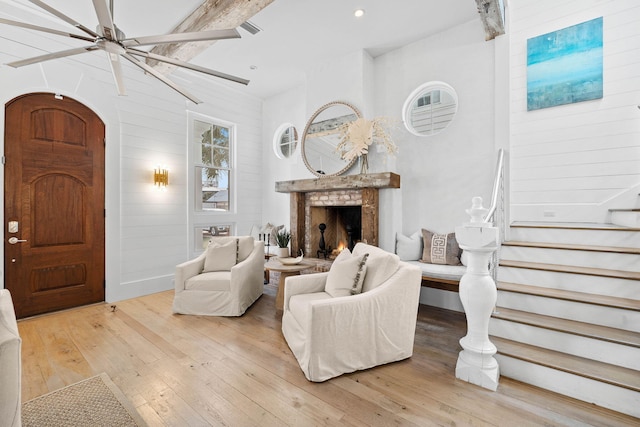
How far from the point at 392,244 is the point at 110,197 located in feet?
12.3

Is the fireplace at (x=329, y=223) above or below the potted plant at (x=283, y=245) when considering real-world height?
above

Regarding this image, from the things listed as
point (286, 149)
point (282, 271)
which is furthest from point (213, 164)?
point (282, 271)

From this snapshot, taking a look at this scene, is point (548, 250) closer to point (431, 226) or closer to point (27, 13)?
point (431, 226)

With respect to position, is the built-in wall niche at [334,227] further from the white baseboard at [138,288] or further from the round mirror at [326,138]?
the white baseboard at [138,288]

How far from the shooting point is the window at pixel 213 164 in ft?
16.1

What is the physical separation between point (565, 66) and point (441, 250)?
244 centimetres

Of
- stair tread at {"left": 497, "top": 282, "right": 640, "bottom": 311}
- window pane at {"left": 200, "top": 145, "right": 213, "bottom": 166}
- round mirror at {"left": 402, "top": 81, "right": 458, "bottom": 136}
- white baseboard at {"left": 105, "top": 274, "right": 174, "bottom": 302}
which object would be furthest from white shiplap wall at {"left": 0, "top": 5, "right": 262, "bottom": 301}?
stair tread at {"left": 497, "top": 282, "right": 640, "bottom": 311}

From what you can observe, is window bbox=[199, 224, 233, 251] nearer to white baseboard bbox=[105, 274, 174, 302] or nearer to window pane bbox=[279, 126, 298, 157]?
white baseboard bbox=[105, 274, 174, 302]

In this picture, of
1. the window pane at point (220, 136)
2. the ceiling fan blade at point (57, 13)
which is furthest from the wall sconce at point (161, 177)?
the ceiling fan blade at point (57, 13)

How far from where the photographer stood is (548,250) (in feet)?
8.48

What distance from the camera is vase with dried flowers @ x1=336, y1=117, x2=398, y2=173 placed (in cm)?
372

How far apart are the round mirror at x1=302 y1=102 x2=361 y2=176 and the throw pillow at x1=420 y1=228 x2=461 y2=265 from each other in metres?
1.49

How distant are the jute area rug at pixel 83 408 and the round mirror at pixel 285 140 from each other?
4.25m

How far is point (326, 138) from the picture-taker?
14.2 feet
